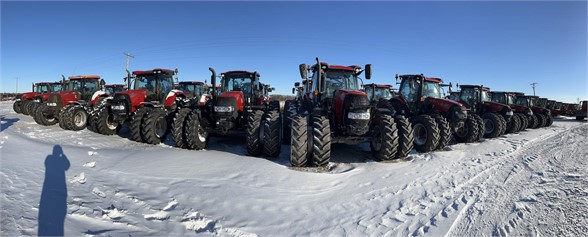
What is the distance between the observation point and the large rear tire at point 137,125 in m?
8.07

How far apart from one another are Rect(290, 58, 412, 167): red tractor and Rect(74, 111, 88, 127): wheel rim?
871 cm

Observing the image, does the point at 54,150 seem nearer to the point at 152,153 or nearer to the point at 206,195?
the point at 152,153

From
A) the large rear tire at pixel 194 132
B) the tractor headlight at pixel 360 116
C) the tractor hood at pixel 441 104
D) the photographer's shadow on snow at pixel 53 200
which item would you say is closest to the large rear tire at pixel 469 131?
the tractor hood at pixel 441 104

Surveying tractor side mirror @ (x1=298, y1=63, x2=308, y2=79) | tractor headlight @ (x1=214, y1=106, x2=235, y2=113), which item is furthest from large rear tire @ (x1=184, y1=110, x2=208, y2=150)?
tractor side mirror @ (x1=298, y1=63, x2=308, y2=79)

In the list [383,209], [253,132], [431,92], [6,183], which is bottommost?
[383,209]

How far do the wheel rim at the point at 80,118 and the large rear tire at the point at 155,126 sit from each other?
3.94 meters

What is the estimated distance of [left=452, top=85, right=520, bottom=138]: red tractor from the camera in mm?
10859

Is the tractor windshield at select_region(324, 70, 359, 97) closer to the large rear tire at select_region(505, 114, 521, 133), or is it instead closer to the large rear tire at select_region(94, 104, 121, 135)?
the large rear tire at select_region(94, 104, 121, 135)

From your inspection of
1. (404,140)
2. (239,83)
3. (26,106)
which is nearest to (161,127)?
(239,83)

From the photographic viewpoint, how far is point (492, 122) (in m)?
11.0

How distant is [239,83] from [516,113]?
43.5 ft

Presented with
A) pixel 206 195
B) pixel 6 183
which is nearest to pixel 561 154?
pixel 206 195

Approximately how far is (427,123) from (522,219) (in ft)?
14.9

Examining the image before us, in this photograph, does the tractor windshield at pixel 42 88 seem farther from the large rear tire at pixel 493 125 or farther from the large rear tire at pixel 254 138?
the large rear tire at pixel 493 125
